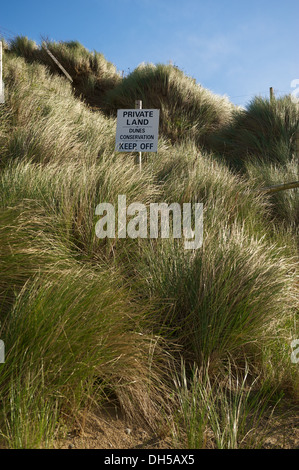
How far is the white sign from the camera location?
Answer: 251 inches

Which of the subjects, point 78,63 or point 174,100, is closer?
point 174,100

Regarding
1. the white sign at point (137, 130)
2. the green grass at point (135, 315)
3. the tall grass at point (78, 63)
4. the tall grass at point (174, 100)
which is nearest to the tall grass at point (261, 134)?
the tall grass at point (174, 100)

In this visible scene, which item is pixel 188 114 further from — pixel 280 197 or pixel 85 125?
pixel 280 197

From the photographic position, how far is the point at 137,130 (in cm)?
646

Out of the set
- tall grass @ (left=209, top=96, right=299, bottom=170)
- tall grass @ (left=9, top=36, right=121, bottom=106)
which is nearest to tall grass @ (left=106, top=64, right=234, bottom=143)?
tall grass @ (left=209, top=96, right=299, bottom=170)

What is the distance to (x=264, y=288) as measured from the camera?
10.8ft

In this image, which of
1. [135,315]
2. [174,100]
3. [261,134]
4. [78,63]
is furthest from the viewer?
[78,63]

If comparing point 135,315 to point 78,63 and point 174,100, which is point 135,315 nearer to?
point 174,100

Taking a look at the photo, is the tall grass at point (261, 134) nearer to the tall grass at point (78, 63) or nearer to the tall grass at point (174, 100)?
the tall grass at point (174, 100)

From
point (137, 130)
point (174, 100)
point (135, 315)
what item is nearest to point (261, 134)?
point (174, 100)

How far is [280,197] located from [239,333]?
3952 millimetres
